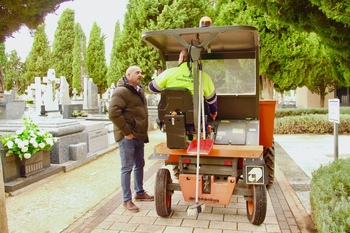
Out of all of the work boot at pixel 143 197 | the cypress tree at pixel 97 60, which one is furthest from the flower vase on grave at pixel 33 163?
the cypress tree at pixel 97 60

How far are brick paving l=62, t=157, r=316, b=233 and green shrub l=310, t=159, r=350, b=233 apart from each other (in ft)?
1.74

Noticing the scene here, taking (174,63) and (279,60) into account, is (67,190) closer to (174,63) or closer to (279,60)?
(174,63)

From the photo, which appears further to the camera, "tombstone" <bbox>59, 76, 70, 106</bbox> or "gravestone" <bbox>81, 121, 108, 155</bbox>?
"tombstone" <bbox>59, 76, 70, 106</bbox>

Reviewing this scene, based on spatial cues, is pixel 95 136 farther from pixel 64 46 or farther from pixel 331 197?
pixel 64 46

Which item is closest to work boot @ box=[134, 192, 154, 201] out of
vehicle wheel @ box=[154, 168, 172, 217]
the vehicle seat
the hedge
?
vehicle wheel @ box=[154, 168, 172, 217]

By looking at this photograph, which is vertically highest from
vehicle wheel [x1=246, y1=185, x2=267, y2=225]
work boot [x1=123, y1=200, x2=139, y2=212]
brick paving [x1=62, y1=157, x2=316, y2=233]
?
vehicle wheel [x1=246, y1=185, x2=267, y2=225]

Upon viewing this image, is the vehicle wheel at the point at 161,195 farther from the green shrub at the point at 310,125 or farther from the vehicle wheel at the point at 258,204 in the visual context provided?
the green shrub at the point at 310,125

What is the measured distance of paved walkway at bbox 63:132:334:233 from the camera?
3938 mm

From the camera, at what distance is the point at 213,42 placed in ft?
15.6

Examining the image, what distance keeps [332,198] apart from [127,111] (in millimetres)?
2681

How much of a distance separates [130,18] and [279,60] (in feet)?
21.0

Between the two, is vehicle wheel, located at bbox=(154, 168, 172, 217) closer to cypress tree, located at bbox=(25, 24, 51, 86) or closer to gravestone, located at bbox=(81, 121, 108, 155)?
gravestone, located at bbox=(81, 121, 108, 155)

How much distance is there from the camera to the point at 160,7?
45.4ft

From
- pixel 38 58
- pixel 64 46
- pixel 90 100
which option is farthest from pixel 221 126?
pixel 38 58
